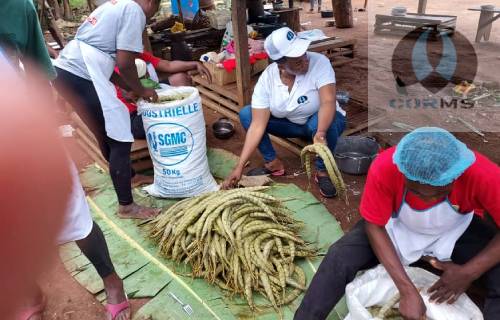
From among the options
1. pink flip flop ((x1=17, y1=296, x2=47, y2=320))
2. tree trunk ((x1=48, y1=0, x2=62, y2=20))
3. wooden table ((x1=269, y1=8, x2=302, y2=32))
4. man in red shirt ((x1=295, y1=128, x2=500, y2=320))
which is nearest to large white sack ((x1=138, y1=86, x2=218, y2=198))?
pink flip flop ((x1=17, y1=296, x2=47, y2=320))

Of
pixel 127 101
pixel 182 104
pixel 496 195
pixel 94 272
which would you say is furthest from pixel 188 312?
pixel 127 101

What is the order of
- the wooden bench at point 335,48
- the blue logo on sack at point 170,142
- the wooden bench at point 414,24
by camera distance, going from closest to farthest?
the blue logo on sack at point 170,142 < the wooden bench at point 335,48 < the wooden bench at point 414,24

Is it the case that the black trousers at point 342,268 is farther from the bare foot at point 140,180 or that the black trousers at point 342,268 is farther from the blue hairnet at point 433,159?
the bare foot at point 140,180

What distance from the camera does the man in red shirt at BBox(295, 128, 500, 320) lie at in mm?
1782

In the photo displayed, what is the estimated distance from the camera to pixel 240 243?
255cm

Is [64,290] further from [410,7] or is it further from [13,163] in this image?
[410,7]

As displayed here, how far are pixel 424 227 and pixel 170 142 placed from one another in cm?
190

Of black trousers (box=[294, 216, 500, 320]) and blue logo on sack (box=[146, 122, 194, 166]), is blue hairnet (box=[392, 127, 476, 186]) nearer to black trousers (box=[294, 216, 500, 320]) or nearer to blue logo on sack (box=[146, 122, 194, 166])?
black trousers (box=[294, 216, 500, 320])

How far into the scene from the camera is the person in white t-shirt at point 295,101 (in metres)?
3.16

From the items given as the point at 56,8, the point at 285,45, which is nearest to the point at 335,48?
the point at 285,45

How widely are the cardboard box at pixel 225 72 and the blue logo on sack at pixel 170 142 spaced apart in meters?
1.94

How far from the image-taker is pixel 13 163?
1.46 ft

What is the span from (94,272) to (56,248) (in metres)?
2.44

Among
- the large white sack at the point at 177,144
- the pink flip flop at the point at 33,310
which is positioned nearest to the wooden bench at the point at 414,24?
the large white sack at the point at 177,144
